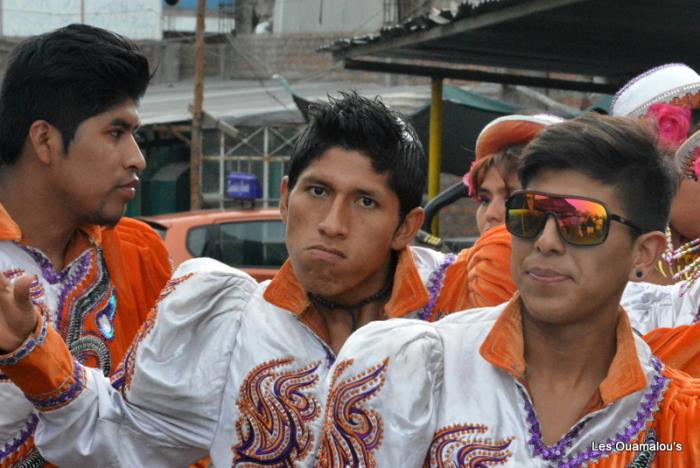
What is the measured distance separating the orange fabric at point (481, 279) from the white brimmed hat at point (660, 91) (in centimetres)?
88

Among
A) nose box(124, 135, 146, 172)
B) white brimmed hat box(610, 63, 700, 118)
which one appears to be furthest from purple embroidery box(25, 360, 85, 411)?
white brimmed hat box(610, 63, 700, 118)

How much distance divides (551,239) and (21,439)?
5.57ft

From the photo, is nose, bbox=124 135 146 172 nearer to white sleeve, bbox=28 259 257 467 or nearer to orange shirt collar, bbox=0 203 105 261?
orange shirt collar, bbox=0 203 105 261

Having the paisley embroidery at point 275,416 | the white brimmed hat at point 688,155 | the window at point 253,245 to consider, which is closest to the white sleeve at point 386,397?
the paisley embroidery at point 275,416

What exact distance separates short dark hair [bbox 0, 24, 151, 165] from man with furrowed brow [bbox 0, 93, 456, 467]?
79cm

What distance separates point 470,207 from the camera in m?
19.2

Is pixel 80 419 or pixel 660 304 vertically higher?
pixel 660 304

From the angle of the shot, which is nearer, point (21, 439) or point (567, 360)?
point (567, 360)

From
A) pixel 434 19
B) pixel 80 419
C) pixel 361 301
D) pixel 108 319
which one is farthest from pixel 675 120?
pixel 434 19

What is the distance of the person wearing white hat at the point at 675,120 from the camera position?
3428 millimetres

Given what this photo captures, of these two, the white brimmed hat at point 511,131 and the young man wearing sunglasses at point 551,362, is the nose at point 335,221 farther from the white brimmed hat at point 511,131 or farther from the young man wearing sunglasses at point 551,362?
the white brimmed hat at point 511,131

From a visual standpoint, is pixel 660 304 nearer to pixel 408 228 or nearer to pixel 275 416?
pixel 408 228

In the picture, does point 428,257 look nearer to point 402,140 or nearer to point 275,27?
point 402,140

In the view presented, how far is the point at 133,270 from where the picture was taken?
12.3 ft
